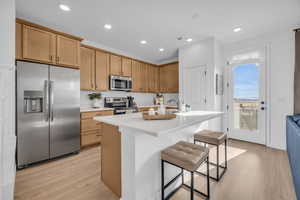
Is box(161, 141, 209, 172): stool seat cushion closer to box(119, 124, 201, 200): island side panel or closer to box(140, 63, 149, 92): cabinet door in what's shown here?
box(119, 124, 201, 200): island side panel

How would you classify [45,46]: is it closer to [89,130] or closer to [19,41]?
[19,41]

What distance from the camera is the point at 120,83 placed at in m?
4.00

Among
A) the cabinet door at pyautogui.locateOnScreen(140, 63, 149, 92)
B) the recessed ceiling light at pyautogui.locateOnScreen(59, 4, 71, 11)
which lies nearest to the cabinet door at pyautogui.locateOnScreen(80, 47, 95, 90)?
the recessed ceiling light at pyautogui.locateOnScreen(59, 4, 71, 11)

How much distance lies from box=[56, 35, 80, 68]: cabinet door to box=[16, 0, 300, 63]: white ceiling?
0.95 feet

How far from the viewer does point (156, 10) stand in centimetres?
227

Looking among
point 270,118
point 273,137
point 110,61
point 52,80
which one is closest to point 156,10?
point 110,61

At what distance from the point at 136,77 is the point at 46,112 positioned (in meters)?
2.70

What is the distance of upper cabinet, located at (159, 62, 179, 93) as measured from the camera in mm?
4738

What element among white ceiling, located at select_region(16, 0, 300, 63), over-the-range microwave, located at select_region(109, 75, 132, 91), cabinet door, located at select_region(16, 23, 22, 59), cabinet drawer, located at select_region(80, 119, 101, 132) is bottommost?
cabinet drawer, located at select_region(80, 119, 101, 132)

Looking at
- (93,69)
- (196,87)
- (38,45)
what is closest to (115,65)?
(93,69)

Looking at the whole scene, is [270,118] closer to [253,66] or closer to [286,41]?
[253,66]

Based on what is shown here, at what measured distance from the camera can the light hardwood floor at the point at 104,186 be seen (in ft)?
5.41

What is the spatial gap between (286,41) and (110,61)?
424 centimetres

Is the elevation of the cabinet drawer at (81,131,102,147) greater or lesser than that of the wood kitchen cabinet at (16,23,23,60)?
lesser
